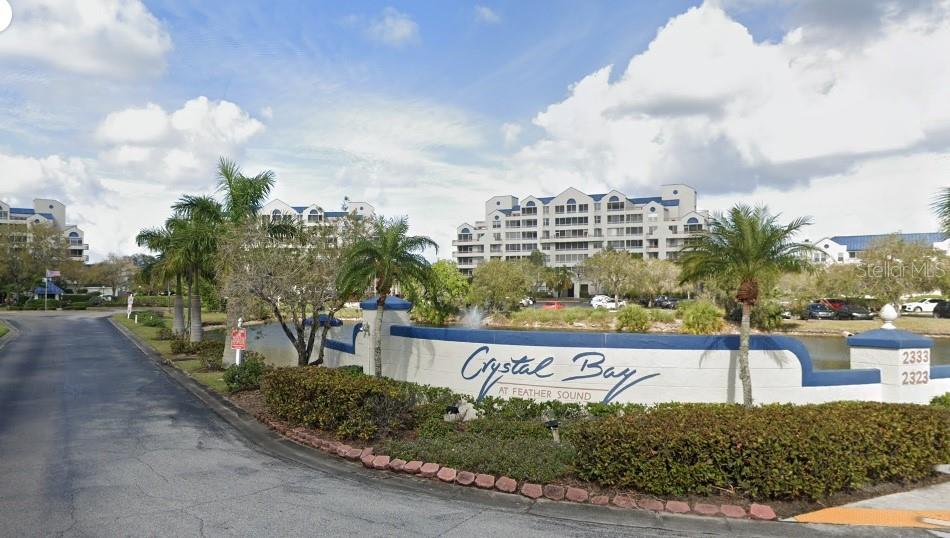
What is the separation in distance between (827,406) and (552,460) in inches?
190

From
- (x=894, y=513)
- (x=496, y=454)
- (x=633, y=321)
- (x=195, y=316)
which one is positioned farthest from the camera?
(x=633, y=321)

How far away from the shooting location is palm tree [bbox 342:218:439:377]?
14180mm

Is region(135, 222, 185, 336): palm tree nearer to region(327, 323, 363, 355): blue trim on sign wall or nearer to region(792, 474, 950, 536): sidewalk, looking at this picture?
region(327, 323, 363, 355): blue trim on sign wall

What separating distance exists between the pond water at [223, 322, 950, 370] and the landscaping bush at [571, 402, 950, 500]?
50.5 feet

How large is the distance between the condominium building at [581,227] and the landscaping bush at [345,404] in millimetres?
91238

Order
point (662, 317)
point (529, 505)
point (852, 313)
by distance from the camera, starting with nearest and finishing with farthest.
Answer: point (529, 505)
point (662, 317)
point (852, 313)

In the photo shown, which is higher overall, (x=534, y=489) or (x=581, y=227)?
(x=581, y=227)

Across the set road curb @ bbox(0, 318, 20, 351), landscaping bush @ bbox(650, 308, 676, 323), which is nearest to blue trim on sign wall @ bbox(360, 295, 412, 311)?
road curb @ bbox(0, 318, 20, 351)

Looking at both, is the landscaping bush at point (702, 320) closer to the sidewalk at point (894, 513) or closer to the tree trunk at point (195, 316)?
the tree trunk at point (195, 316)

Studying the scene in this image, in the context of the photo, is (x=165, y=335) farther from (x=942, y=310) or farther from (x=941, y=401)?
(x=942, y=310)

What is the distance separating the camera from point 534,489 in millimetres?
8336

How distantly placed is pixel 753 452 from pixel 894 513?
68.3 inches

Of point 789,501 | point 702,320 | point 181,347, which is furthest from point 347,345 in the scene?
point 702,320

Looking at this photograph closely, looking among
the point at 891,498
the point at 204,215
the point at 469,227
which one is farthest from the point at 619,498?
the point at 469,227
